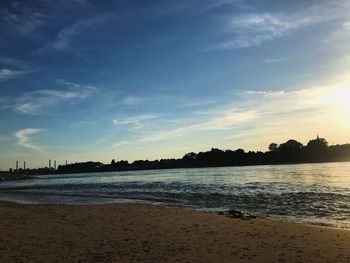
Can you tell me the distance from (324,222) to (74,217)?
11765mm

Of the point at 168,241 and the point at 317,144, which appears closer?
the point at 168,241

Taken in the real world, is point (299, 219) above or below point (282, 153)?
below

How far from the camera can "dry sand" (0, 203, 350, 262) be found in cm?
1080

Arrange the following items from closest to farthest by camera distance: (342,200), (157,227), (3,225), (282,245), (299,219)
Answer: (282,245), (157,227), (3,225), (299,219), (342,200)

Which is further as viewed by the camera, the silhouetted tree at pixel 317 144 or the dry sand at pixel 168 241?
the silhouetted tree at pixel 317 144

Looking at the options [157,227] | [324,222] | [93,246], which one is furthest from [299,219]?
[93,246]

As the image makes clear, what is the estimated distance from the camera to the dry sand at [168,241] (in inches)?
425

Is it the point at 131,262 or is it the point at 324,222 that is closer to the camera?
the point at 131,262

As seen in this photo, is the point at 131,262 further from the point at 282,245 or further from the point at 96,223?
the point at 96,223

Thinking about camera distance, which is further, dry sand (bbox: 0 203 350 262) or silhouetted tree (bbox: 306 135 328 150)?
silhouetted tree (bbox: 306 135 328 150)

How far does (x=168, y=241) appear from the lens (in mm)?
12914

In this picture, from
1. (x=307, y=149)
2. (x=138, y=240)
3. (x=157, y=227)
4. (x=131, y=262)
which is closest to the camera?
(x=131, y=262)

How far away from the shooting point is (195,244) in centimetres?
1233

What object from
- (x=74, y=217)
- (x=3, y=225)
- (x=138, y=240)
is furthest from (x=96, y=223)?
(x=138, y=240)
